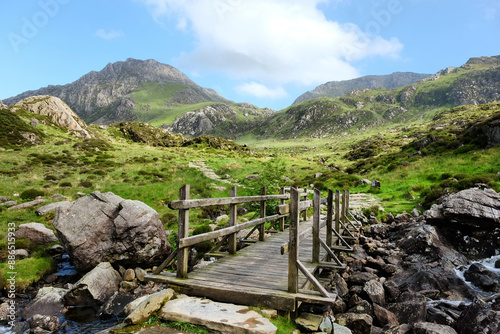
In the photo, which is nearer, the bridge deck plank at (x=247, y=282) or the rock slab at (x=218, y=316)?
the rock slab at (x=218, y=316)

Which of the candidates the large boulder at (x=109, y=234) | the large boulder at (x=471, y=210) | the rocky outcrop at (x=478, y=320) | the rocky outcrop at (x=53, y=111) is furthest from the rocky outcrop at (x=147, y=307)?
the rocky outcrop at (x=53, y=111)

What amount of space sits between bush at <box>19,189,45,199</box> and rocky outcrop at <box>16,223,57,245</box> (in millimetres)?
9246

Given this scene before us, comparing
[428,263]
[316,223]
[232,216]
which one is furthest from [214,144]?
[316,223]

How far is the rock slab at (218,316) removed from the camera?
502cm

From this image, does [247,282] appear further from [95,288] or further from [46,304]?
[46,304]

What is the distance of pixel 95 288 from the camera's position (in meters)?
10.8

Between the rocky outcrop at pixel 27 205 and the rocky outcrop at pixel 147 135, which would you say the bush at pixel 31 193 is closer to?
the rocky outcrop at pixel 27 205

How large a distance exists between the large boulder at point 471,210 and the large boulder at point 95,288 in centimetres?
1717

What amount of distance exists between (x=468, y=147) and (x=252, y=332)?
→ 120 feet

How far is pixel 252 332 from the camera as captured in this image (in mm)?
4883

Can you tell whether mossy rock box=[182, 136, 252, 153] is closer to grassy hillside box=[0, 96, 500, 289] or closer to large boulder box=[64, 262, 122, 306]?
grassy hillside box=[0, 96, 500, 289]

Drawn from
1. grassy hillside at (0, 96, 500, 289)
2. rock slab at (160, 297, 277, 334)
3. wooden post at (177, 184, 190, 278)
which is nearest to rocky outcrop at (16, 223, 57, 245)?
grassy hillside at (0, 96, 500, 289)

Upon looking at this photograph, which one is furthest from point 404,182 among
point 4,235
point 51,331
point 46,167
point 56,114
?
point 56,114

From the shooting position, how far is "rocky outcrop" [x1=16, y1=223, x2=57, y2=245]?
1509 centimetres
